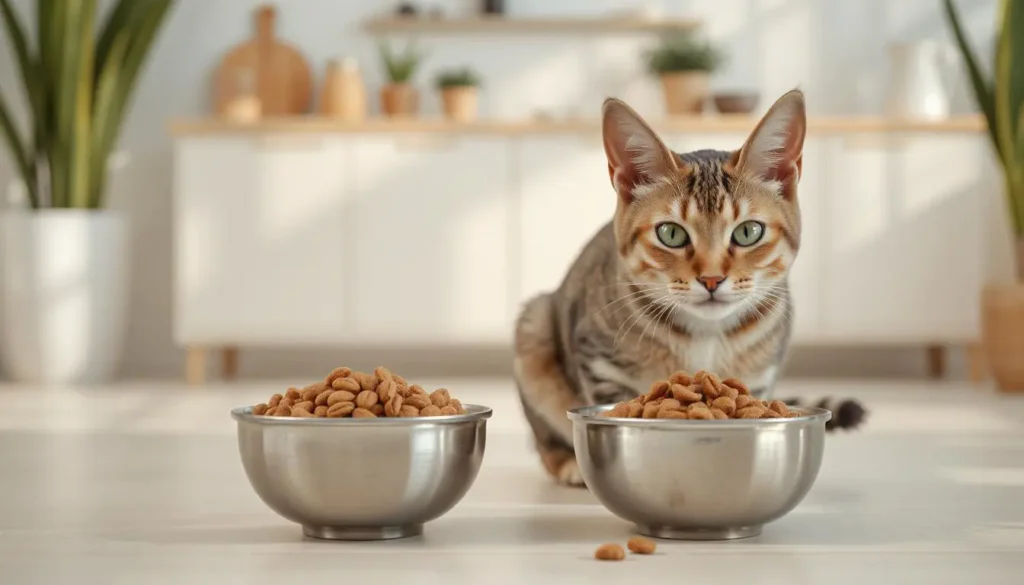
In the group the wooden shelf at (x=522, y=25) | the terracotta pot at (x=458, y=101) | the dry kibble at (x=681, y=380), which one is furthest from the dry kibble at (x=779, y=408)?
the wooden shelf at (x=522, y=25)

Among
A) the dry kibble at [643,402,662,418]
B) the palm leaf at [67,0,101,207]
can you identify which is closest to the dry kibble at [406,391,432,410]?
the dry kibble at [643,402,662,418]

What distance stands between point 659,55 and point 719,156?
10.9ft

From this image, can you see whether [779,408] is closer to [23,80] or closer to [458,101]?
[458,101]

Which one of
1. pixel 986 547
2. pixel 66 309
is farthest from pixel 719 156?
pixel 66 309

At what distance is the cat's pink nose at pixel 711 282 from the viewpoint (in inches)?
68.2

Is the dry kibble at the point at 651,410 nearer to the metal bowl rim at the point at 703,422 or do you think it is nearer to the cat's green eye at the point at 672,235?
the metal bowl rim at the point at 703,422

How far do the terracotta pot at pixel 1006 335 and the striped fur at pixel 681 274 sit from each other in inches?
95.8

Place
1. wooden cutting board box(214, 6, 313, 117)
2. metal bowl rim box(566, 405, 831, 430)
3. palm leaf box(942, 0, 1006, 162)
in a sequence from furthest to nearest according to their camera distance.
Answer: wooden cutting board box(214, 6, 313, 117) → palm leaf box(942, 0, 1006, 162) → metal bowl rim box(566, 405, 831, 430)

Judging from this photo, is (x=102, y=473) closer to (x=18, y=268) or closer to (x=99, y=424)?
(x=99, y=424)

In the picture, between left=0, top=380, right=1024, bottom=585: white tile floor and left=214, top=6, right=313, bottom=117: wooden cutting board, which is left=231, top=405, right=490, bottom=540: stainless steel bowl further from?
left=214, top=6, right=313, bottom=117: wooden cutting board

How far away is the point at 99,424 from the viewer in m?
3.29

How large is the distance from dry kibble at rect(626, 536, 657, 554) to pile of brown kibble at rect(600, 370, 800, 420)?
16cm

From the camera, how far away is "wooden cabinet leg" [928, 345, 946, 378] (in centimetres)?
510

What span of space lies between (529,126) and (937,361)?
75.3 inches
